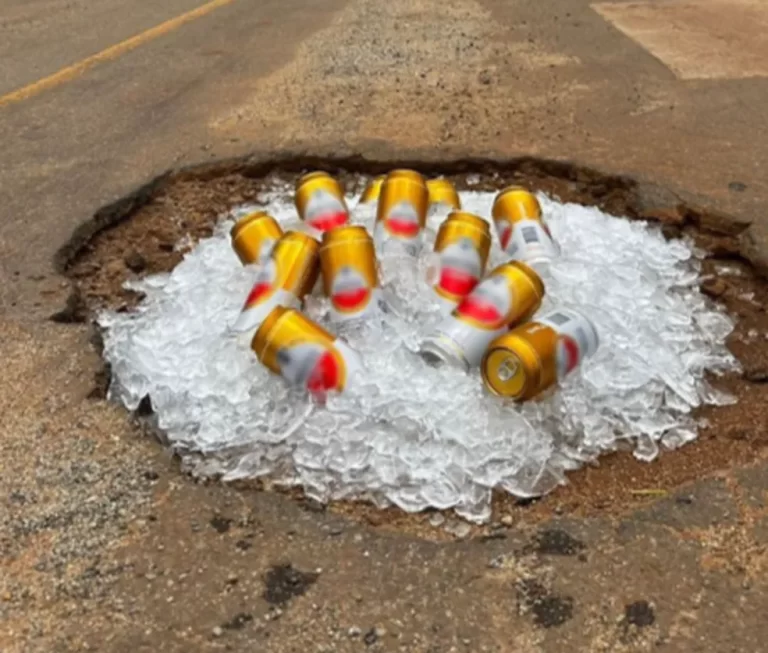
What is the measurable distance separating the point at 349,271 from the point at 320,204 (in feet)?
1.43

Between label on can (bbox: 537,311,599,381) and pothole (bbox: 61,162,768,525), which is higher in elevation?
label on can (bbox: 537,311,599,381)

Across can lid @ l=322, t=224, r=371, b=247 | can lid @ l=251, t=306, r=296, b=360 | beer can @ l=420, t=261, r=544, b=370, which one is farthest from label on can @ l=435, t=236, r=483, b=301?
can lid @ l=251, t=306, r=296, b=360

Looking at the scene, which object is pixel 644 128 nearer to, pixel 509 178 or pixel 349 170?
pixel 509 178

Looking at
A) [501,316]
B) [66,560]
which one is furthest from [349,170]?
[66,560]

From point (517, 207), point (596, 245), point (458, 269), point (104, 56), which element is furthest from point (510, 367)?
point (104, 56)

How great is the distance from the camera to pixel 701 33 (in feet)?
19.6

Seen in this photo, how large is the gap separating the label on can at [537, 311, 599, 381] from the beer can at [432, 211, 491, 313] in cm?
30

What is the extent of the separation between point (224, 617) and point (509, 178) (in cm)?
253

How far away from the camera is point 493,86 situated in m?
4.96

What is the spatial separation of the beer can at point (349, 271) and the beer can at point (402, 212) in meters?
0.20

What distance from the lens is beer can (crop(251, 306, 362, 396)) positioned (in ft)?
7.55

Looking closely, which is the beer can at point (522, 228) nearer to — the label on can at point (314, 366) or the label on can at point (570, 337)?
the label on can at point (570, 337)

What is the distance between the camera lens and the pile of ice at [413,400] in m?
2.23

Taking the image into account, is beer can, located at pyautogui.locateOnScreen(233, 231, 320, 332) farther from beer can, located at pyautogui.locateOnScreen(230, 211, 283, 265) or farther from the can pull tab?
the can pull tab
